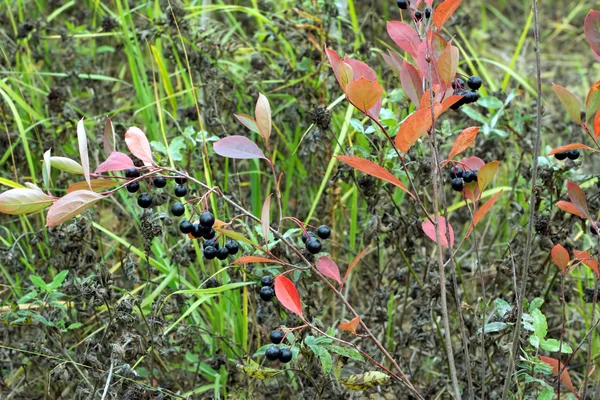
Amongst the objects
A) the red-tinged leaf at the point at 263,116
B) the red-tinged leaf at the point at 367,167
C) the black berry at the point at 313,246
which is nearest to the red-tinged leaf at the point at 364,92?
the red-tinged leaf at the point at 367,167

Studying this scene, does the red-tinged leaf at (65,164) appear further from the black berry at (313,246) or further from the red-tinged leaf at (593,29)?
the red-tinged leaf at (593,29)

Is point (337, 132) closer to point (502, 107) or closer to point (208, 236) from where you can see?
point (502, 107)

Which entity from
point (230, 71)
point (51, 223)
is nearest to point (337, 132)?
point (230, 71)

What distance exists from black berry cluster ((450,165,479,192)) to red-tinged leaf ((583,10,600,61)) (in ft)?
1.27

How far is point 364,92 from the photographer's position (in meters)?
1.51

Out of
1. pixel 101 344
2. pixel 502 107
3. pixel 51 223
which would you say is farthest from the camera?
pixel 502 107

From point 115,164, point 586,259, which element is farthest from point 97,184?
point 586,259

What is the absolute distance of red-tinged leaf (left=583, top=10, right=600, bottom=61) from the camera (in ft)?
5.25

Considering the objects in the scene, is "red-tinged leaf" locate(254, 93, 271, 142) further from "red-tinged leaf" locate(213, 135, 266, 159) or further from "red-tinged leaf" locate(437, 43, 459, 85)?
"red-tinged leaf" locate(437, 43, 459, 85)

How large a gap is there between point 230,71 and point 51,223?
182cm

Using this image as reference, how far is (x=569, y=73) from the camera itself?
5.00 metres

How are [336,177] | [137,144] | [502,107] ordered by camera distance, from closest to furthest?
[137,144]
[336,177]
[502,107]

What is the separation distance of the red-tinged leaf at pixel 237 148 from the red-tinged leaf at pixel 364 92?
25cm

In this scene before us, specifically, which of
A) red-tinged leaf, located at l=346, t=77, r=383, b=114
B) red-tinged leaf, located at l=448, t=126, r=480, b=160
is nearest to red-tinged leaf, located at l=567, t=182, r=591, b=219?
red-tinged leaf, located at l=448, t=126, r=480, b=160
